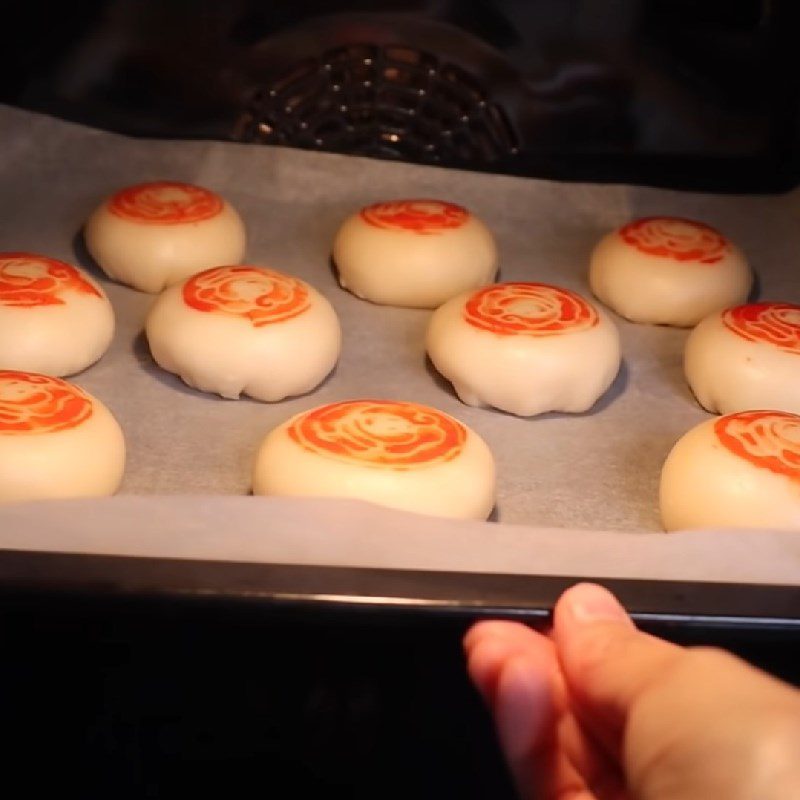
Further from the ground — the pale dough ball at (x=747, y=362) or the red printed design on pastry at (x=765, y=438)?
the red printed design on pastry at (x=765, y=438)

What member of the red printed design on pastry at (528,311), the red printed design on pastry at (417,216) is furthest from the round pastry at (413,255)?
the red printed design on pastry at (528,311)

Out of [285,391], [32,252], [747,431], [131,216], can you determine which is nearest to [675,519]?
[747,431]

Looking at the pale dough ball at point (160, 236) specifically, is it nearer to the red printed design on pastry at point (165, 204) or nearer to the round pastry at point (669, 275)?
the red printed design on pastry at point (165, 204)

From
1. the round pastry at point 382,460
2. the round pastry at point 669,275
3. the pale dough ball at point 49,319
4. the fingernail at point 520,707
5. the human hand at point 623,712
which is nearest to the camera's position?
the human hand at point 623,712

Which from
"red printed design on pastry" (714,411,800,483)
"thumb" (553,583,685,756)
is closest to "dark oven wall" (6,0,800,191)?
"red printed design on pastry" (714,411,800,483)

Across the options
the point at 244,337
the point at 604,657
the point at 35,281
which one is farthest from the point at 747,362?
the point at 35,281

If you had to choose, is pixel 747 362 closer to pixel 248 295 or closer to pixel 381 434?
pixel 381 434
